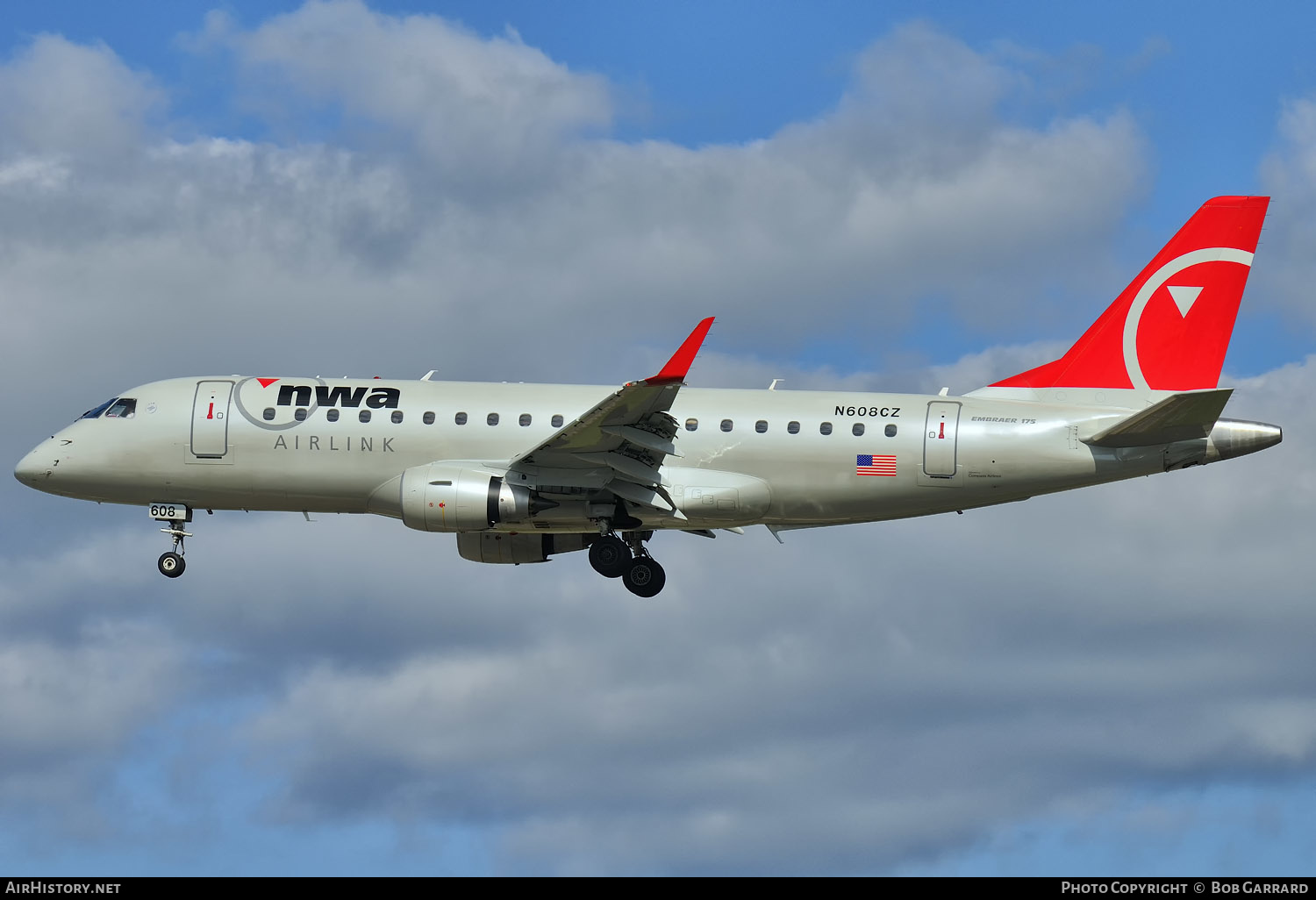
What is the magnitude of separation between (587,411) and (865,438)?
7862 mm

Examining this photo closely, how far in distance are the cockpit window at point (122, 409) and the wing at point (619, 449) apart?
1173 cm

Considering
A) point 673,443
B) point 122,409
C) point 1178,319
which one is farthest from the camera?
point 122,409

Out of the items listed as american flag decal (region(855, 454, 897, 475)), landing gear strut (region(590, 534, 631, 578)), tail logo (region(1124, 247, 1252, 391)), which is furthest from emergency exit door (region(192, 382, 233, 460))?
tail logo (region(1124, 247, 1252, 391))

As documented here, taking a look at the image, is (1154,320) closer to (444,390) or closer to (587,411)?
(587,411)

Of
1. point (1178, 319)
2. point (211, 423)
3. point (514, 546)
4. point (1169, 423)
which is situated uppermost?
point (1178, 319)

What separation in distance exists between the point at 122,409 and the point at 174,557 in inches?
177

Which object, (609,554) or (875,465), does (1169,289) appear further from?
(609,554)

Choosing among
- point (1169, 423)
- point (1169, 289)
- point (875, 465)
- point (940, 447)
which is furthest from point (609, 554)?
point (1169, 289)

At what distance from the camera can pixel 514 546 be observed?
53.7 metres

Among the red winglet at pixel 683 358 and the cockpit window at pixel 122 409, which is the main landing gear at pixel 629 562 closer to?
the red winglet at pixel 683 358

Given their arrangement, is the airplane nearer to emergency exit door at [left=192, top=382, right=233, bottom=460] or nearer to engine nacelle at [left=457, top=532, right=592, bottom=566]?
emergency exit door at [left=192, top=382, right=233, bottom=460]

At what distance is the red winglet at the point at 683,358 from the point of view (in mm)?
43375
